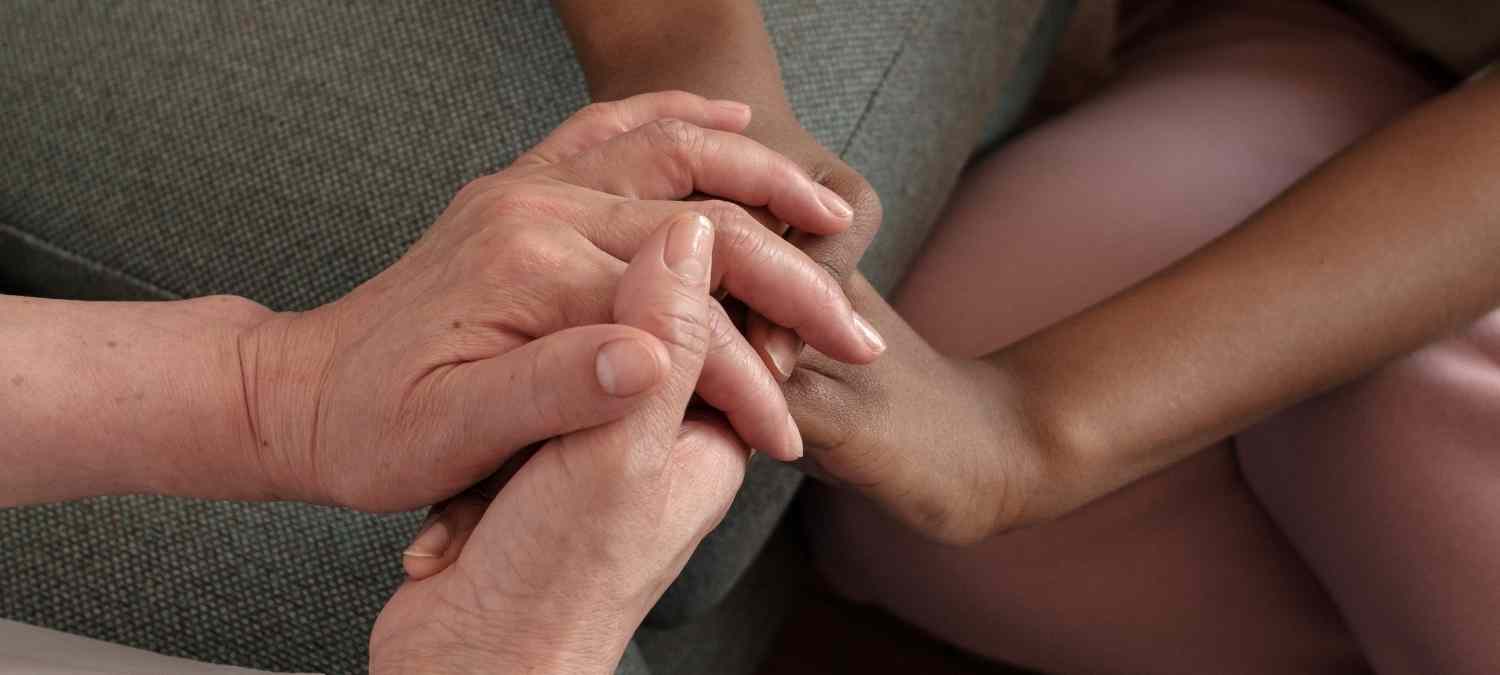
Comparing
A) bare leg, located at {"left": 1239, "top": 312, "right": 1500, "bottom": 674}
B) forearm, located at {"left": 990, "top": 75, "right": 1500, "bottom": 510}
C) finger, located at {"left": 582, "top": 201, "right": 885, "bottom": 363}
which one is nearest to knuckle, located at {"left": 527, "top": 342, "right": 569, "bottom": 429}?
finger, located at {"left": 582, "top": 201, "right": 885, "bottom": 363}

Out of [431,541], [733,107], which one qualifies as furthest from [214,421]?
[733,107]

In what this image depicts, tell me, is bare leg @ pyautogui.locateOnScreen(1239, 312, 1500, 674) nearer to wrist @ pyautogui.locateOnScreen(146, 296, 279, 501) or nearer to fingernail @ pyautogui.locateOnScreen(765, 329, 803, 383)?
fingernail @ pyautogui.locateOnScreen(765, 329, 803, 383)

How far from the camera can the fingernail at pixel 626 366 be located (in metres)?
0.52

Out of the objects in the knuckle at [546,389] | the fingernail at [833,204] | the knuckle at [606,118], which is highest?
the fingernail at [833,204]

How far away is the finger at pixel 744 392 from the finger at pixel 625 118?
17cm

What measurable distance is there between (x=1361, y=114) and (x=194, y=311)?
39.1 inches

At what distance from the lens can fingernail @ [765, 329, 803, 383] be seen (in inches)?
25.8

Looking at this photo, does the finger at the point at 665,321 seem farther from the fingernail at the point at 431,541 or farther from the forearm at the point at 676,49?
the forearm at the point at 676,49

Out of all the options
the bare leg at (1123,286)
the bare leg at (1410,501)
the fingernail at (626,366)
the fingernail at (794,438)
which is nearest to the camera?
the fingernail at (626,366)

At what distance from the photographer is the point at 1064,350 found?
2.68ft

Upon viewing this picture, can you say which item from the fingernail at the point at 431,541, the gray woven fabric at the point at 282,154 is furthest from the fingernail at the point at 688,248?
the gray woven fabric at the point at 282,154

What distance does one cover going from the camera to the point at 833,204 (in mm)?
675

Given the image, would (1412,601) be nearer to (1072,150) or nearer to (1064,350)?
(1064,350)

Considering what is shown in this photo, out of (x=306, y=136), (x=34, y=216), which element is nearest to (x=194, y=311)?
(x=306, y=136)
